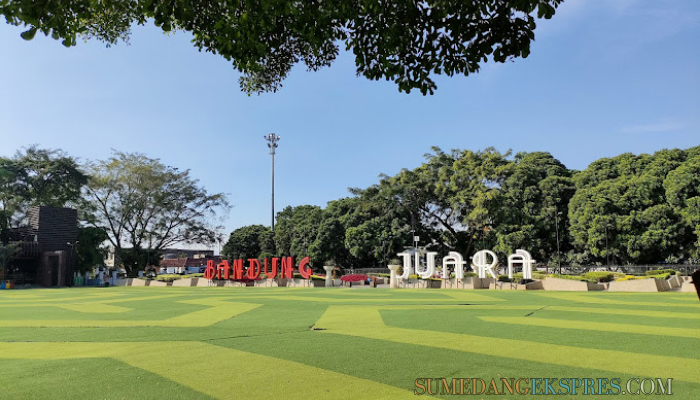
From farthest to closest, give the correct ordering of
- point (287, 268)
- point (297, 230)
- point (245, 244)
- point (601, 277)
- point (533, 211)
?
point (245, 244), point (297, 230), point (533, 211), point (287, 268), point (601, 277)

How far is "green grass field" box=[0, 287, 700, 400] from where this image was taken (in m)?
5.54

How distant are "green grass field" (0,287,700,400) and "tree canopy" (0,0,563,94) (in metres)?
3.76

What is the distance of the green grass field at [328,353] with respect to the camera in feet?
18.2

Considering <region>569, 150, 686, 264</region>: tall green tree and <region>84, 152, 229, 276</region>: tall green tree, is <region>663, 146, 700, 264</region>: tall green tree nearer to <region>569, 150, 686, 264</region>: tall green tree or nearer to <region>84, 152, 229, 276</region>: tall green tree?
<region>569, 150, 686, 264</region>: tall green tree

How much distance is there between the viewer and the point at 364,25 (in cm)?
565

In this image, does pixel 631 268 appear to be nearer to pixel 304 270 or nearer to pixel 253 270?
pixel 304 270

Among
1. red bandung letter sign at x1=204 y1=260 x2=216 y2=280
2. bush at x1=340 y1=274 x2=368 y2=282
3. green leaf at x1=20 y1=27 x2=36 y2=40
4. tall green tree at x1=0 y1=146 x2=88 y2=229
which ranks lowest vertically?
bush at x1=340 y1=274 x2=368 y2=282

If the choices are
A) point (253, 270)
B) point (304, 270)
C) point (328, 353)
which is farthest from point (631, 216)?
point (328, 353)

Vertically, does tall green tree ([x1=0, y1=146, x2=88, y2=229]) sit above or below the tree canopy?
above

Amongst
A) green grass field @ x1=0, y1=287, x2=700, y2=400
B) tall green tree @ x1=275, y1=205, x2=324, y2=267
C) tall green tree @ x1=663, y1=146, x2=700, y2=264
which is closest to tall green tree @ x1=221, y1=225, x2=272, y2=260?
tall green tree @ x1=275, y1=205, x2=324, y2=267

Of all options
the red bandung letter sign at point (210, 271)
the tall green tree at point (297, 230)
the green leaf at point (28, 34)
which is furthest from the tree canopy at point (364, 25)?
the tall green tree at point (297, 230)

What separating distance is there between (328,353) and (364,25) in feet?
16.0

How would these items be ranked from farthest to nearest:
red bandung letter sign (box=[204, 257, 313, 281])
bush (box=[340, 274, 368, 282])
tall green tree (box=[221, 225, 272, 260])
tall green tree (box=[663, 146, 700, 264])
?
tall green tree (box=[221, 225, 272, 260])
bush (box=[340, 274, 368, 282])
red bandung letter sign (box=[204, 257, 313, 281])
tall green tree (box=[663, 146, 700, 264])

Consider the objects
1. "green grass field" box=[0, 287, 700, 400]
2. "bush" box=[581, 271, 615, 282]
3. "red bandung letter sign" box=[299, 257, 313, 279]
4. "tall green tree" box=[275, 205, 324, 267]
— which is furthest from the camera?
"tall green tree" box=[275, 205, 324, 267]
